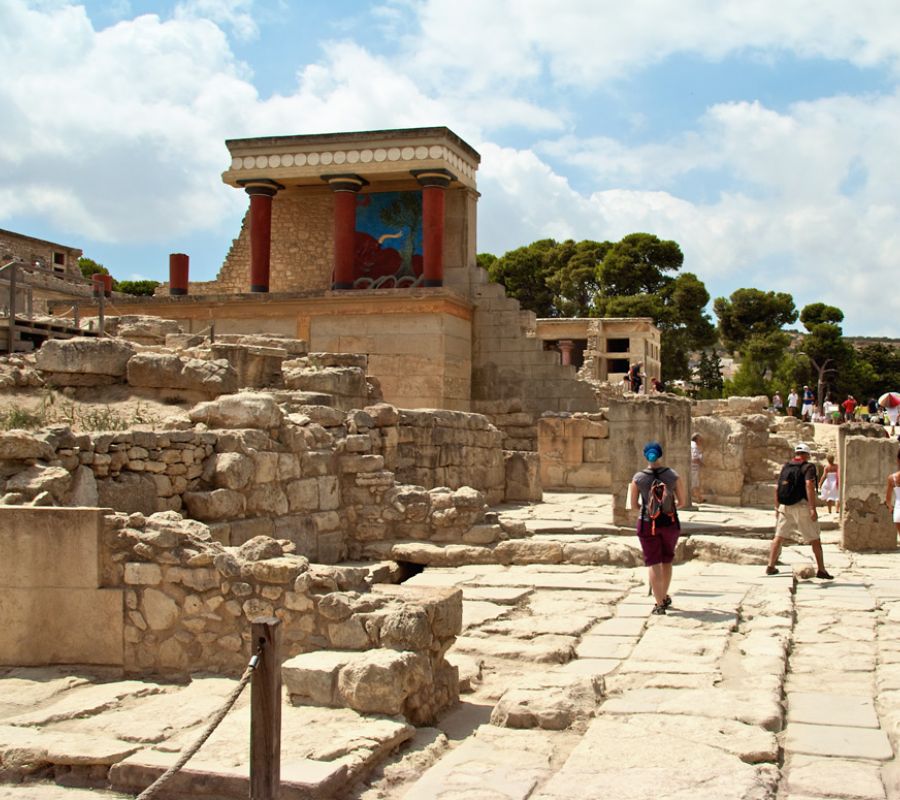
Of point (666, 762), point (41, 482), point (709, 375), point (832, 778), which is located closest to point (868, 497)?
point (832, 778)

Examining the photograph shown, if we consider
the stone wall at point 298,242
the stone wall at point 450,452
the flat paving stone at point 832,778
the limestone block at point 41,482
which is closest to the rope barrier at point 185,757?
the flat paving stone at point 832,778

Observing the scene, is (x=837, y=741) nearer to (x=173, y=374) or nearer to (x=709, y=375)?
(x=173, y=374)

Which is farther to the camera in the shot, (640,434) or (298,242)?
(298,242)

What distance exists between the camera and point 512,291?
2010 inches

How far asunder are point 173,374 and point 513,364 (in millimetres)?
11091

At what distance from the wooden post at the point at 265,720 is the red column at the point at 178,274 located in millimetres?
19254

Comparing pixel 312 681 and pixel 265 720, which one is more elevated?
pixel 265 720

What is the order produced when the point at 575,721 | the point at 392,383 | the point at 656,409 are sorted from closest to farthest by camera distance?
the point at 575,721
the point at 656,409
the point at 392,383

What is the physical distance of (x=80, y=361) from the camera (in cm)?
930

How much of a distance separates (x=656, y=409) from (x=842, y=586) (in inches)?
147

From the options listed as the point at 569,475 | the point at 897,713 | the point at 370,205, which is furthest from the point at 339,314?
the point at 897,713

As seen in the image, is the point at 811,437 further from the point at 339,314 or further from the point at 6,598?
the point at 6,598

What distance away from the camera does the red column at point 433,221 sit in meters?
19.7

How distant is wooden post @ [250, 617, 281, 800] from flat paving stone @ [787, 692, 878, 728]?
8.34 ft
